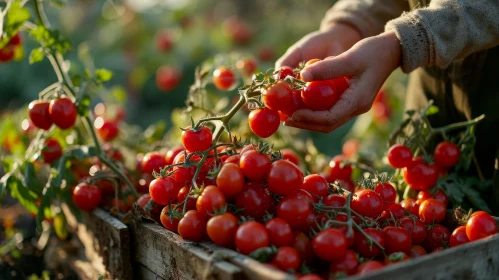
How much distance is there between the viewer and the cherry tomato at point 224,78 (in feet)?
8.10

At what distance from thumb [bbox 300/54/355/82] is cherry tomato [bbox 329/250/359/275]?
54cm

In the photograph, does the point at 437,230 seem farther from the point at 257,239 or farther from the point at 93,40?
the point at 93,40

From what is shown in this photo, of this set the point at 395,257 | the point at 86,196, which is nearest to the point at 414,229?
the point at 395,257

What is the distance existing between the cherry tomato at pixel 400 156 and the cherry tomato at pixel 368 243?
0.59 meters

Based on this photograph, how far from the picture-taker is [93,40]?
825 centimetres

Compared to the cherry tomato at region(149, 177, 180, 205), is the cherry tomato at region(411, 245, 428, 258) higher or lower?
lower

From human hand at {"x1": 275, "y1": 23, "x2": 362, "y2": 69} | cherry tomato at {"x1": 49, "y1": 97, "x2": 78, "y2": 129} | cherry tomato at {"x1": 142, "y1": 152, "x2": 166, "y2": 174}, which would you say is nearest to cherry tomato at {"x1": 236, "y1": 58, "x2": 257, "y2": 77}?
human hand at {"x1": 275, "y1": 23, "x2": 362, "y2": 69}

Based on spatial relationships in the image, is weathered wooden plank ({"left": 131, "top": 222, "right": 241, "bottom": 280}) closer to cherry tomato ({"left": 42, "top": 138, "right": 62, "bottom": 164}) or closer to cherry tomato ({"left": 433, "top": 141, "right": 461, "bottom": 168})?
cherry tomato ({"left": 42, "top": 138, "right": 62, "bottom": 164})

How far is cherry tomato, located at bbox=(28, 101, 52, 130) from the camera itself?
219cm

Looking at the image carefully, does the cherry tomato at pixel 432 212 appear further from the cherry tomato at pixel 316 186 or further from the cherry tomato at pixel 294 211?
the cherry tomato at pixel 294 211

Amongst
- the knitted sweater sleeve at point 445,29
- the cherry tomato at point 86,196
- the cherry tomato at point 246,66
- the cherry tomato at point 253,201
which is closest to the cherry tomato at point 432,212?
the knitted sweater sleeve at point 445,29

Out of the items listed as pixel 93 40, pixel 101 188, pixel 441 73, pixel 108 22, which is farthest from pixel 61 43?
pixel 93 40

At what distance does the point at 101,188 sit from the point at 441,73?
5.20 ft

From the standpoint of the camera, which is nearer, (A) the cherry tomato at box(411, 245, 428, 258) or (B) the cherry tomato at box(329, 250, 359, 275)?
(B) the cherry tomato at box(329, 250, 359, 275)
